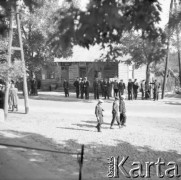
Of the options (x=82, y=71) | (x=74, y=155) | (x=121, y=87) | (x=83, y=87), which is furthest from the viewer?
(x=82, y=71)

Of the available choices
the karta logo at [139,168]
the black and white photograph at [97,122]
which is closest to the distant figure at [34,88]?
the black and white photograph at [97,122]

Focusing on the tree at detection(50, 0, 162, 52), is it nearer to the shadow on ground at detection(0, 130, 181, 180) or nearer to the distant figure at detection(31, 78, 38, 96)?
the shadow on ground at detection(0, 130, 181, 180)

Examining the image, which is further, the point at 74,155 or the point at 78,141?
the point at 78,141

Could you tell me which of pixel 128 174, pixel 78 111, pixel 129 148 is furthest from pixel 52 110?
pixel 128 174

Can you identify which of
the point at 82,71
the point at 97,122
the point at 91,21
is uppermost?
the point at 82,71

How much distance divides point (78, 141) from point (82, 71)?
22.4 metres

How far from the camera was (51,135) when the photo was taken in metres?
11.8

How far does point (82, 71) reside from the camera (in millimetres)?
33094

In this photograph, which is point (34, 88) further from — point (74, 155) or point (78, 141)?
point (74, 155)

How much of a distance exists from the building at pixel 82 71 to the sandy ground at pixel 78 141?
525 inches

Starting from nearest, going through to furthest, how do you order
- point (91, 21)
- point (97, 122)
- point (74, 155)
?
point (91, 21)
point (74, 155)
point (97, 122)

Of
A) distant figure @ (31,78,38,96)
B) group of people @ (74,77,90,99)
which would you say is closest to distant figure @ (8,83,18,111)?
group of people @ (74,77,90,99)

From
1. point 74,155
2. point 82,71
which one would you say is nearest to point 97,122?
point 74,155

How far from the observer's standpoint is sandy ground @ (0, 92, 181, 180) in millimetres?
7605
